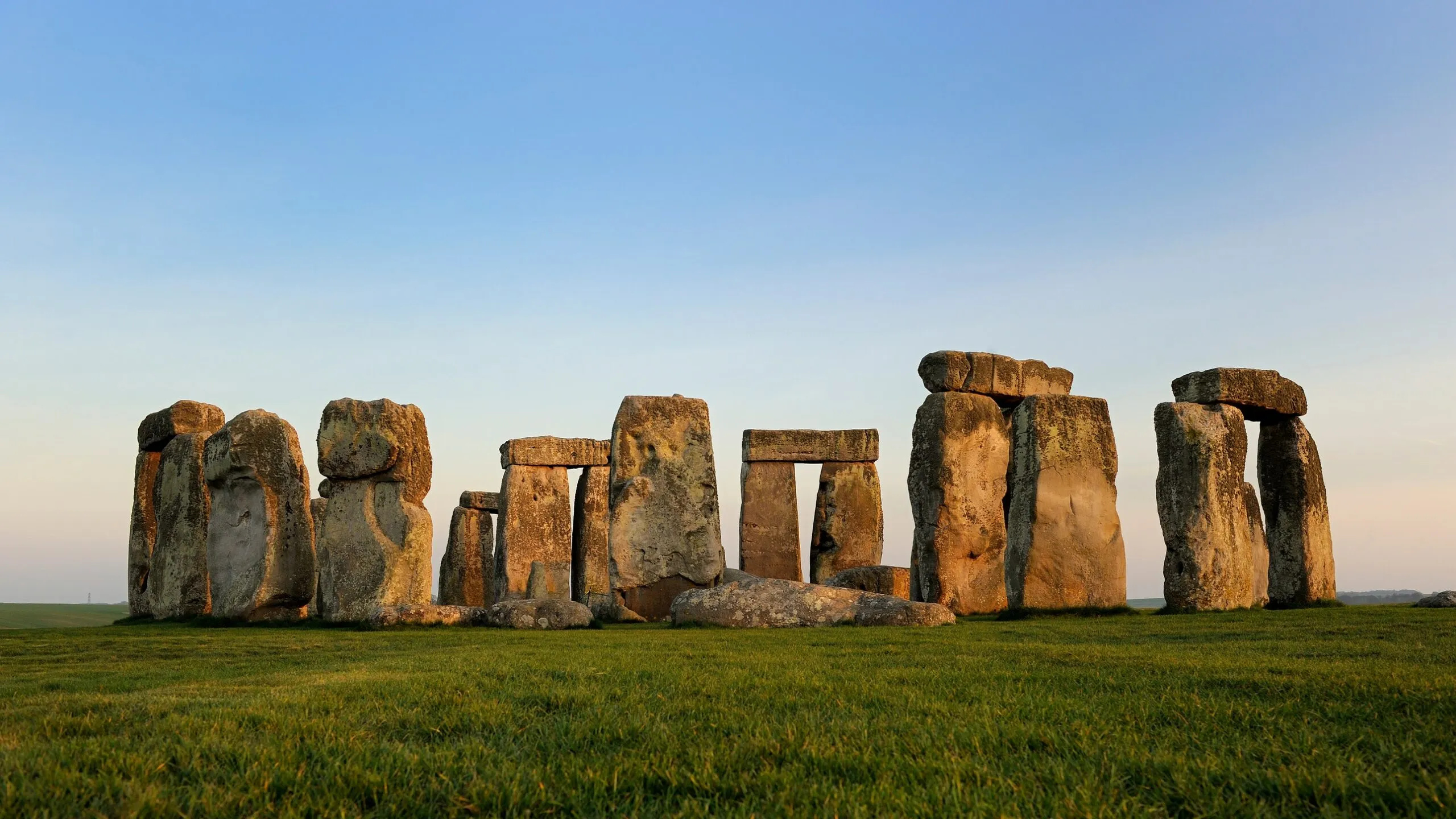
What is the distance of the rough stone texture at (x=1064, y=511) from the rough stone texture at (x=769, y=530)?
782 cm

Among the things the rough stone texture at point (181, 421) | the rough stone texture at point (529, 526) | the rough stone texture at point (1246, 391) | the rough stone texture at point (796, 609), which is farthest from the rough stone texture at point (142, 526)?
the rough stone texture at point (1246, 391)

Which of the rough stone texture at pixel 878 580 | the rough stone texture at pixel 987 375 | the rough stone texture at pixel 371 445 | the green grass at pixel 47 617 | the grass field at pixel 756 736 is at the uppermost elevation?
the rough stone texture at pixel 987 375

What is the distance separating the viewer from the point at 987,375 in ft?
51.5

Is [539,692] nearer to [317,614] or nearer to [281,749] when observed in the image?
[281,749]

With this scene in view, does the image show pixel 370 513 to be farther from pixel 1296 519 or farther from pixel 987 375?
pixel 1296 519

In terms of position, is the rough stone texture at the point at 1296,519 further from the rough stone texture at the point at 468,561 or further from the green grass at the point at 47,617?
the green grass at the point at 47,617

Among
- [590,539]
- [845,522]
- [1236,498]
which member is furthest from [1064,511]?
[590,539]

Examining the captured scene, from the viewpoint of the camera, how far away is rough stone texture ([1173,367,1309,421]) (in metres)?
14.6

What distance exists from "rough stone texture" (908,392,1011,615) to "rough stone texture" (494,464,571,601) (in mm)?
10096

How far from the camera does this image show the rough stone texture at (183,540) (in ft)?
54.5

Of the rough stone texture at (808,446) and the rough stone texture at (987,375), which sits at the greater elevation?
the rough stone texture at (987,375)

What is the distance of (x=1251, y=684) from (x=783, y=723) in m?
2.36

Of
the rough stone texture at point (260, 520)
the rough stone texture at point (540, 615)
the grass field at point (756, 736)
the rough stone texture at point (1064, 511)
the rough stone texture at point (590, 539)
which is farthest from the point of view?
the rough stone texture at point (590, 539)

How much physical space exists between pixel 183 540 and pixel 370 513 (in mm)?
4693
